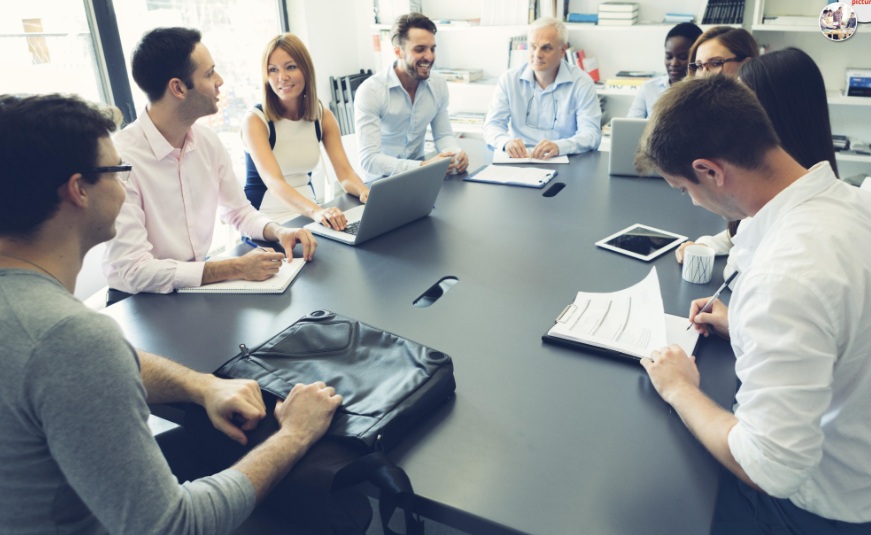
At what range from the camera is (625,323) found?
137 cm

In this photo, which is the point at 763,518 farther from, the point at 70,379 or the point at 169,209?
the point at 169,209

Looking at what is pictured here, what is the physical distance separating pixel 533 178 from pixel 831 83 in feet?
8.12

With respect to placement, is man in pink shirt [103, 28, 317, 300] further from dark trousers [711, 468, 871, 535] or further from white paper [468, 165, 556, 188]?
dark trousers [711, 468, 871, 535]

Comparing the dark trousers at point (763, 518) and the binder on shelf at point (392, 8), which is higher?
the binder on shelf at point (392, 8)

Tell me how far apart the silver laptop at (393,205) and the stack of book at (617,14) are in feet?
7.98

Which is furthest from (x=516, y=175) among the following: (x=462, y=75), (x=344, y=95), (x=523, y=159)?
(x=344, y=95)

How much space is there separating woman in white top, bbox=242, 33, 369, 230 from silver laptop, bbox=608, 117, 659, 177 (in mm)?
1076

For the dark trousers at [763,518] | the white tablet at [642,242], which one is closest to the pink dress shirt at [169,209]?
the white tablet at [642,242]

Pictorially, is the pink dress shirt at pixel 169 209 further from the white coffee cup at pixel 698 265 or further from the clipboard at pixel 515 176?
the white coffee cup at pixel 698 265

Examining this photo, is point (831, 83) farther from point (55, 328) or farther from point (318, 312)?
point (55, 328)

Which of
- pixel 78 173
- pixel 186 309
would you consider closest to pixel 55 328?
pixel 78 173

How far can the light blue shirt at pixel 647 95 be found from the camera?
345 cm

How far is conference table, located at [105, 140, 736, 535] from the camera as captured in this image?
0.92m

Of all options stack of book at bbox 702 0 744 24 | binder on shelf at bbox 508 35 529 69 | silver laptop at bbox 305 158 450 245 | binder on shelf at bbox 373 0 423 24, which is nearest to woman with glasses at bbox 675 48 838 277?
silver laptop at bbox 305 158 450 245
